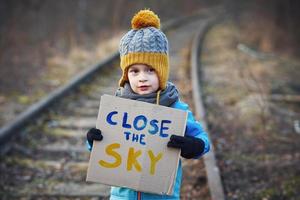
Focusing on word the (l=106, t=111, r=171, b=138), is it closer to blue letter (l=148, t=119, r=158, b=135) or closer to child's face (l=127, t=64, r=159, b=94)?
blue letter (l=148, t=119, r=158, b=135)

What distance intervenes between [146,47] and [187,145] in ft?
1.82

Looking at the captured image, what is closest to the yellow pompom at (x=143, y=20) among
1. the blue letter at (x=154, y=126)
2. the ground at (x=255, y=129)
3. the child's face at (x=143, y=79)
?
the child's face at (x=143, y=79)

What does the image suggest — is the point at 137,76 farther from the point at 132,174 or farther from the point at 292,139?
the point at 292,139

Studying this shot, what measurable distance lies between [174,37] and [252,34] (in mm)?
4069

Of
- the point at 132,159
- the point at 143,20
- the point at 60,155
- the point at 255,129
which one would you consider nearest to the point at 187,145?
the point at 132,159

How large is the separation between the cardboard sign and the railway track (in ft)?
4.78

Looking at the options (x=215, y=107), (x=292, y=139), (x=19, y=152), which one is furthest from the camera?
(x=215, y=107)

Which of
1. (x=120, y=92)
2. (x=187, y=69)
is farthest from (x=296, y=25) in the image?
(x=120, y=92)

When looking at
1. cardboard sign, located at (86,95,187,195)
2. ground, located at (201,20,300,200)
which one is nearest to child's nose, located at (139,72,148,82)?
cardboard sign, located at (86,95,187,195)

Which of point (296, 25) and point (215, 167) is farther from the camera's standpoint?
point (296, 25)

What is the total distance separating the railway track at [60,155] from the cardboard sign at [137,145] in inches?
57.4

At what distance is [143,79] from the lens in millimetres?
2463

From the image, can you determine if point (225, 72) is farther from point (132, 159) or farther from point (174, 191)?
point (132, 159)

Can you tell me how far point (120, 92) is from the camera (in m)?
2.63
